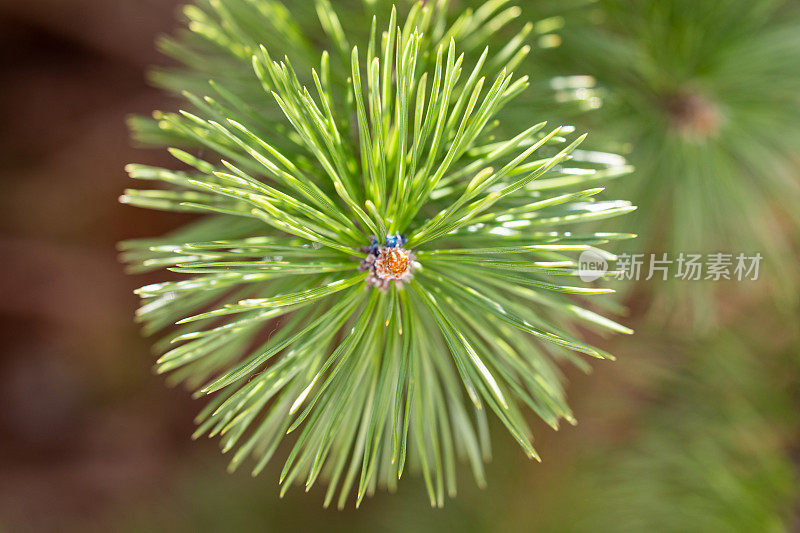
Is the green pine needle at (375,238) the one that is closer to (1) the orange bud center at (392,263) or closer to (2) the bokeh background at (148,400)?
(1) the orange bud center at (392,263)

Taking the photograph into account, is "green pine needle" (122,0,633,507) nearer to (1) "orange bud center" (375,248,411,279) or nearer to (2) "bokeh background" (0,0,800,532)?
(1) "orange bud center" (375,248,411,279)

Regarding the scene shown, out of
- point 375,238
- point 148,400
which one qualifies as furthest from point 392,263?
point 148,400

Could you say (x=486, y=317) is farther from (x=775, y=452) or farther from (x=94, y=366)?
(x=94, y=366)

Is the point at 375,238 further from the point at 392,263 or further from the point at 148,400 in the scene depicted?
the point at 148,400

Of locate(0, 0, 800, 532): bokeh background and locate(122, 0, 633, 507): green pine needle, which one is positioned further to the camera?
locate(0, 0, 800, 532): bokeh background

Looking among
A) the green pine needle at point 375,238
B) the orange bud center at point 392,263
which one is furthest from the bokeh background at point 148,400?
the orange bud center at point 392,263

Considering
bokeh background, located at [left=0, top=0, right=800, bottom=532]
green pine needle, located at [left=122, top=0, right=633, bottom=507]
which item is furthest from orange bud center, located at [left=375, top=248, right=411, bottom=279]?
bokeh background, located at [left=0, top=0, right=800, bottom=532]

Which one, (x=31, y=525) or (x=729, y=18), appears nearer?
(x=729, y=18)

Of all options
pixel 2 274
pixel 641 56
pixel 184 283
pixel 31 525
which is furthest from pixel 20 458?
pixel 641 56

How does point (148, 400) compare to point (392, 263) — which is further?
point (148, 400)
